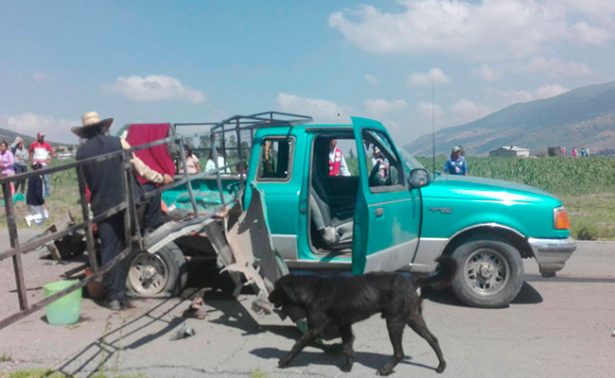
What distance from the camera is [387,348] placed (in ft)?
16.8

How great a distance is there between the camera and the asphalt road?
4629mm

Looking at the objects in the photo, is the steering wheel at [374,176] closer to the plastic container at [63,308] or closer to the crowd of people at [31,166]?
the plastic container at [63,308]

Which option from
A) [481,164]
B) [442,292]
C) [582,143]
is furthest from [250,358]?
[582,143]

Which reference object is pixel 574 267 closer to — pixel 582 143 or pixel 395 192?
pixel 395 192

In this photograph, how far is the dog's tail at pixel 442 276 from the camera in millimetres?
4816

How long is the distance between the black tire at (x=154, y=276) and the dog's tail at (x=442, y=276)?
3.08m

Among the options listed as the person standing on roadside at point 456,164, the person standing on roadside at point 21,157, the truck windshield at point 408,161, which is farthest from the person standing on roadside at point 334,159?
the person standing on roadside at point 21,157

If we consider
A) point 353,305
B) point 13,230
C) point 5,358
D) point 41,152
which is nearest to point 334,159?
point 353,305

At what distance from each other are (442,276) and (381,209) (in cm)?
110

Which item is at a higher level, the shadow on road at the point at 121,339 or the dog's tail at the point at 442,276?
the dog's tail at the point at 442,276

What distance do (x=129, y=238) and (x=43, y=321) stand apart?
6.41 ft

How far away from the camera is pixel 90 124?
19.7 feet

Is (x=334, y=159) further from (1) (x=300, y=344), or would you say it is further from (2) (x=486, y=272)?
(1) (x=300, y=344)

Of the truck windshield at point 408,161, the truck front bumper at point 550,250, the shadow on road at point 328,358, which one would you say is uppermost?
the truck windshield at point 408,161
